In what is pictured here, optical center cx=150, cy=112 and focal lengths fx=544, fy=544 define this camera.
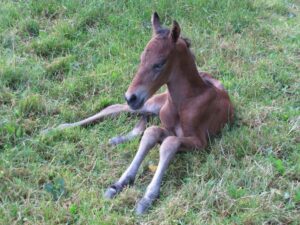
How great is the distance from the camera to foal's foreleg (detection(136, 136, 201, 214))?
3.98m


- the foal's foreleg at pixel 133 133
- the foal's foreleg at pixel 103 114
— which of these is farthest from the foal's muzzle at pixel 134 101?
the foal's foreleg at pixel 103 114

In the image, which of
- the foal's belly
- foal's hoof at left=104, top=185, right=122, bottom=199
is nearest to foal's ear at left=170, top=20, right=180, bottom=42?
the foal's belly

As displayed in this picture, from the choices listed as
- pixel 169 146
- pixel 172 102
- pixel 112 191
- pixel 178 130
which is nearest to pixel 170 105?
pixel 172 102

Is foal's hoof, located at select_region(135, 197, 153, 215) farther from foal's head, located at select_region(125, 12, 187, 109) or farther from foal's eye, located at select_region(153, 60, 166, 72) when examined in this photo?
foal's eye, located at select_region(153, 60, 166, 72)

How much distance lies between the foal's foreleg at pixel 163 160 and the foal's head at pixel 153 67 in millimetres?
399

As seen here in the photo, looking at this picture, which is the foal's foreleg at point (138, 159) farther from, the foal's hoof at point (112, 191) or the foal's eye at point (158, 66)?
the foal's eye at point (158, 66)

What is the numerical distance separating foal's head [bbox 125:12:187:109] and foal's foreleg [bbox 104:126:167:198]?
0.34 metres

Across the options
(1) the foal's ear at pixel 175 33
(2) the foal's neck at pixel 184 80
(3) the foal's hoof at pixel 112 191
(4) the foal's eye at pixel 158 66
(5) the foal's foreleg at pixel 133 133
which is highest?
(1) the foal's ear at pixel 175 33

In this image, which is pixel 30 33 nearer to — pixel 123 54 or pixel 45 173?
pixel 123 54

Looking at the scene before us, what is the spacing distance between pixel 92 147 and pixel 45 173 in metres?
0.56

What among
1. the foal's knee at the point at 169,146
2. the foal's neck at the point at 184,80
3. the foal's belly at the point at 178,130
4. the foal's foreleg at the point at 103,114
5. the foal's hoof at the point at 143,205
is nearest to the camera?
the foal's hoof at the point at 143,205

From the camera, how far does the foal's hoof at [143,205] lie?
3.90m

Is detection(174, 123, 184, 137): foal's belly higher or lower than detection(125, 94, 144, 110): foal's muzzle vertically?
lower

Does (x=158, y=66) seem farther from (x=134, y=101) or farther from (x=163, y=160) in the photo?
(x=163, y=160)
